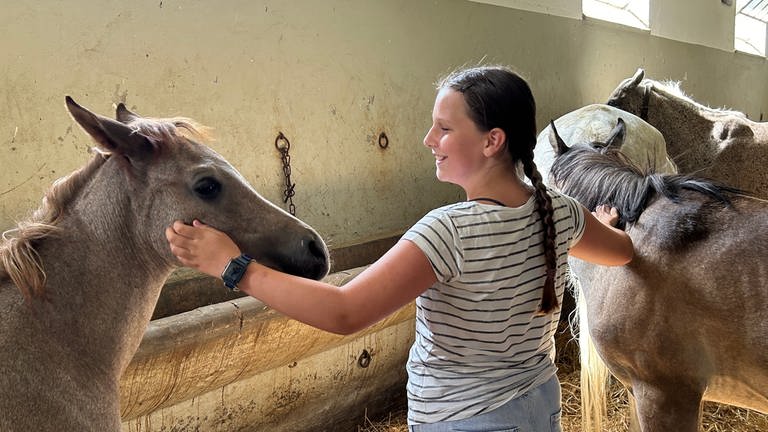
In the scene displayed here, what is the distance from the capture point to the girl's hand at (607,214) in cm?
189

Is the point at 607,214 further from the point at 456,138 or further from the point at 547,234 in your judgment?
the point at 456,138

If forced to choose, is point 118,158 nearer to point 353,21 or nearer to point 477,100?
point 477,100

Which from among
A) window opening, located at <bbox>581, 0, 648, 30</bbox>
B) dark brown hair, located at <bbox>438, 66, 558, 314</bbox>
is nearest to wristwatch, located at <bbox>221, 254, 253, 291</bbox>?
dark brown hair, located at <bbox>438, 66, 558, 314</bbox>

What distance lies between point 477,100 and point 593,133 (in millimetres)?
2058

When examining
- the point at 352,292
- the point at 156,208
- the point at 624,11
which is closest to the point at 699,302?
the point at 352,292

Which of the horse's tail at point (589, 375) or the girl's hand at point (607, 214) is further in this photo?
the horse's tail at point (589, 375)

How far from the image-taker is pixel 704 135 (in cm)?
380

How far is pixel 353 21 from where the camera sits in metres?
3.31

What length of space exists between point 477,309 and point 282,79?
85.5 inches

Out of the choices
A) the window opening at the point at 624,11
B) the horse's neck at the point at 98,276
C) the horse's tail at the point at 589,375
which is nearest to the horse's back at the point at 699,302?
the horse's tail at the point at 589,375

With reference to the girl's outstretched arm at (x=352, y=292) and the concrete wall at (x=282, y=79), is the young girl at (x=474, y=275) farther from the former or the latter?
the concrete wall at (x=282, y=79)

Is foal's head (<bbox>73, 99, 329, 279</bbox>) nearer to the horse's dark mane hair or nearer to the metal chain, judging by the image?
the horse's dark mane hair

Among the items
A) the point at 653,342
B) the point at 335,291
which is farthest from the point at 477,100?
the point at 653,342

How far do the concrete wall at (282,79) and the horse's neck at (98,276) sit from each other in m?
1.07
